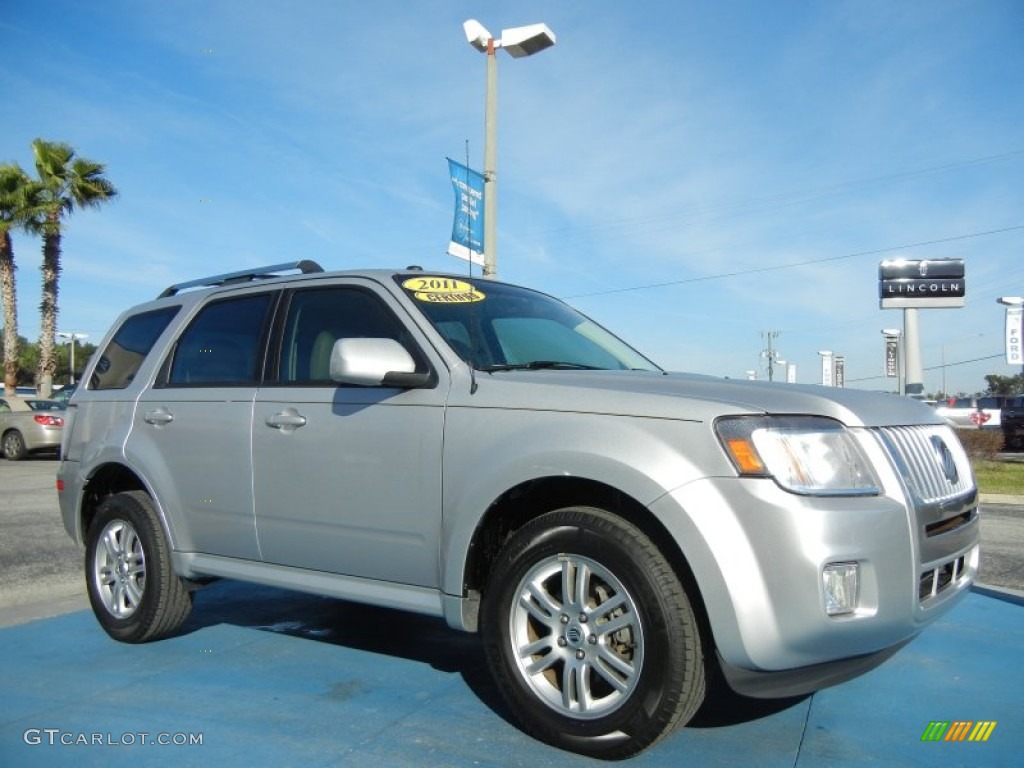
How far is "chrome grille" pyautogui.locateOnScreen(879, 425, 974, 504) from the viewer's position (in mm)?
2891

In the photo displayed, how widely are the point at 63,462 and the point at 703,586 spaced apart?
3.95m

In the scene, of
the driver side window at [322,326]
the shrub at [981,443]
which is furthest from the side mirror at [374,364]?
the shrub at [981,443]

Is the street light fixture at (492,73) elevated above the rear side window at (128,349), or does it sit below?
above

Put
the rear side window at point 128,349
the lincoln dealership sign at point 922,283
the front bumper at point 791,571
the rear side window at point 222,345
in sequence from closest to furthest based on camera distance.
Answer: the front bumper at point 791,571
the rear side window at point 222,345
the rear side window at point 128,349
the lincoln dealership sign at point 922,283

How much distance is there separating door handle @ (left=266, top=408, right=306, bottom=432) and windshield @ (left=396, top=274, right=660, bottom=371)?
74 centimetres

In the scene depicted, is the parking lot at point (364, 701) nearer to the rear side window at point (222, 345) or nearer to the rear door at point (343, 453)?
the rear door at point (343, 453)

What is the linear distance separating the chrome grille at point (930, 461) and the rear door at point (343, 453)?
166 cm

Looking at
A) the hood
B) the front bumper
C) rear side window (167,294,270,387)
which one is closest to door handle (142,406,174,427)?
rear side window (167,294,270,387)

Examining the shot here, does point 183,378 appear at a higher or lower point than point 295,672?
higher

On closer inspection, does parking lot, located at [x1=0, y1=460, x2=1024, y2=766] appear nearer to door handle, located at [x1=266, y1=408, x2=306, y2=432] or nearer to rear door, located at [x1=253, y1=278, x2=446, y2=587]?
rear door, located at [x1=253, y1=278, x2=446, y2=587]

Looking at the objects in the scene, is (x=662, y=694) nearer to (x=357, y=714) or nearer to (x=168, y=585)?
(x=357, y=714)

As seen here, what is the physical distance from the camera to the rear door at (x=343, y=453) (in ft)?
11.2

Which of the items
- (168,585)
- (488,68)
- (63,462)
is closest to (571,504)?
(168,585)

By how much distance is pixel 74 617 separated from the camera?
5.05m
